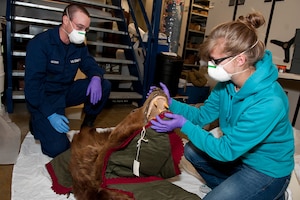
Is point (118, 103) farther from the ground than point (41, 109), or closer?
closer

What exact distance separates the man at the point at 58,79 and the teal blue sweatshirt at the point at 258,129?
983 mm

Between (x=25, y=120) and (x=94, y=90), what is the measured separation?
2.91 feet

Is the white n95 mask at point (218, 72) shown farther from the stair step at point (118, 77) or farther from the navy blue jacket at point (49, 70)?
the stair step at point (118, 77)

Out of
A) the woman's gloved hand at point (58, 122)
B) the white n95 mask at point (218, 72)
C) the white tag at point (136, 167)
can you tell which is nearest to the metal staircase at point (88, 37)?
the woman's gloved hand at point (58, 122)

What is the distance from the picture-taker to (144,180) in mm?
1133

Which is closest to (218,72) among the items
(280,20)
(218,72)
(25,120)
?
(218,72)

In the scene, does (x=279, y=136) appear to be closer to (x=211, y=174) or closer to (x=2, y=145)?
(x=211, y=174)

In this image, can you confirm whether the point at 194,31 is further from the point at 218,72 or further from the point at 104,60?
the point at 218,72

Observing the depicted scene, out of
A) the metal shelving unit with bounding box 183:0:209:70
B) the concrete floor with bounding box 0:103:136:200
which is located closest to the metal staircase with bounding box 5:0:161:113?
the concrete floor with bounding box 0:103:136:200

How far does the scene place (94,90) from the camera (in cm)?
194

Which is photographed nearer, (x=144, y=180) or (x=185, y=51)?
(x=144, y=180)

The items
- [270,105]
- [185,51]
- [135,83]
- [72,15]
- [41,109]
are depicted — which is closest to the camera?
[270,105]

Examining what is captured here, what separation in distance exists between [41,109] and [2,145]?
1.26 ft

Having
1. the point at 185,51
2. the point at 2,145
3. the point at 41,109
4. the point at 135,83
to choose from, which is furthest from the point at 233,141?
the point at 185,51
